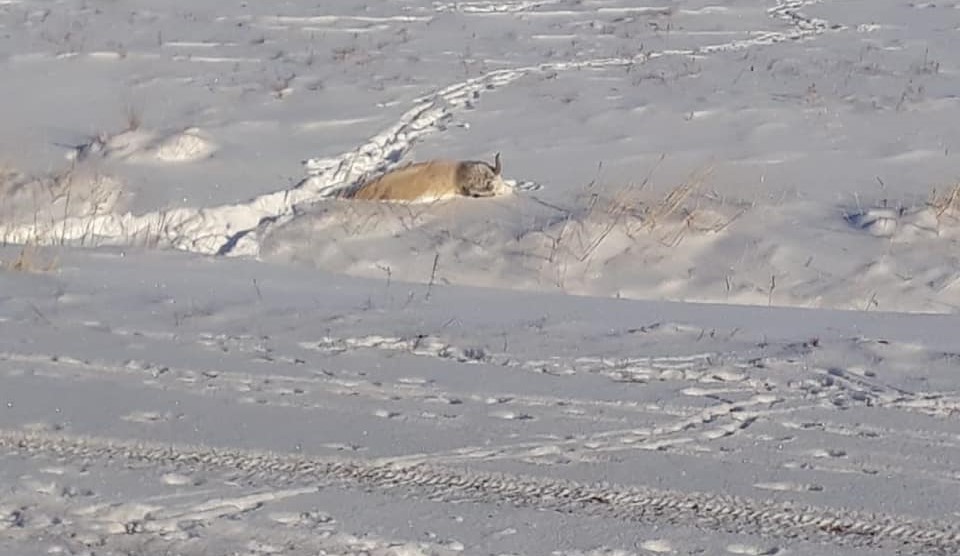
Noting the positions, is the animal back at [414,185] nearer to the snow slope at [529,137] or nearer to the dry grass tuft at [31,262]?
the snow slope at [529,137]

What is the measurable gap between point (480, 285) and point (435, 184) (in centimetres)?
159

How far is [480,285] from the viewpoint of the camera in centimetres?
957

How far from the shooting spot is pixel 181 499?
A: 4.82 m

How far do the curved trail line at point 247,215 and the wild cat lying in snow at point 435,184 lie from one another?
1.35 ft

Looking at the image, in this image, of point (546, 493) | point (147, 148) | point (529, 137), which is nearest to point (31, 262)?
point (147, 148)

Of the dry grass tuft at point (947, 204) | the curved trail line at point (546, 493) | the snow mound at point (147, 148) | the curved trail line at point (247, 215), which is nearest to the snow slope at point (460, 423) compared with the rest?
the curved trail line at point (546, 493)

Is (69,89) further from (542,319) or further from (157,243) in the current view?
(542,319)

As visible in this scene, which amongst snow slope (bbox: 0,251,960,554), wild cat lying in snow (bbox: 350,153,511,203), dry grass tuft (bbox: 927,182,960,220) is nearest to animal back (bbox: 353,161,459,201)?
wild cat lying in snow (bbox: 350,153,511,203)

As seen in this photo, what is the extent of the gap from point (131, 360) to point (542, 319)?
6.54ft

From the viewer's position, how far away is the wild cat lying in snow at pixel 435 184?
1091 centimetres

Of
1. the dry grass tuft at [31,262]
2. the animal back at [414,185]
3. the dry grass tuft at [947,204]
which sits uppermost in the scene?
the dry grass tuft at [31,262]

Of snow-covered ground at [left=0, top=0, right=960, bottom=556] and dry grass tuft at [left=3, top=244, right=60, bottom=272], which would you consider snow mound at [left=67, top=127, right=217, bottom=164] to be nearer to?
snow-covered ground at [left=0, top=0, right=960, bottom=556]

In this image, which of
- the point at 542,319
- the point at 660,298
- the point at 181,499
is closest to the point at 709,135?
the point at 660,298

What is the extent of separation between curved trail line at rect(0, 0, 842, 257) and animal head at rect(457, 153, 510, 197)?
373 millimetres
